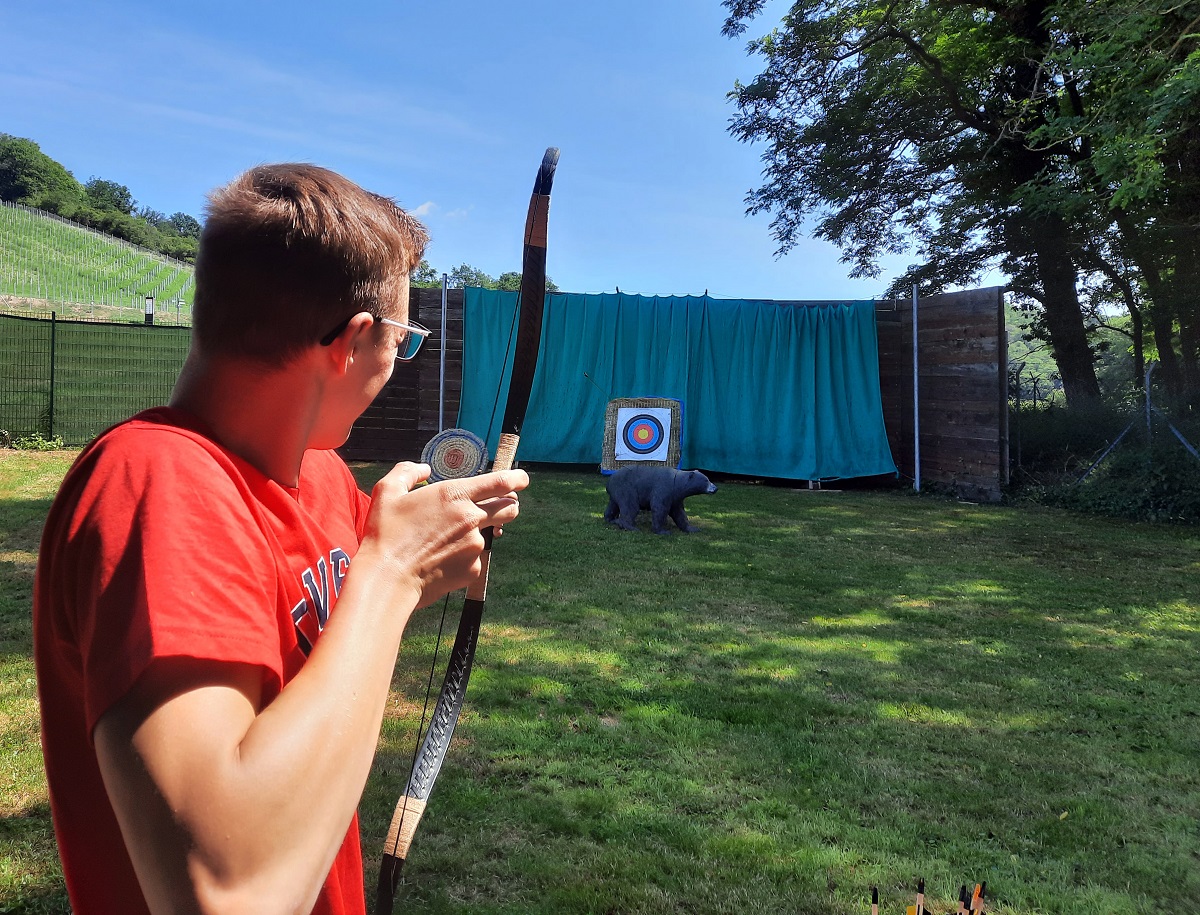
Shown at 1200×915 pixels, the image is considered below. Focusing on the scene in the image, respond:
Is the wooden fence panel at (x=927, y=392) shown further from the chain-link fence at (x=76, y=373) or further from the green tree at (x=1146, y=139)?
the chain-link fence at (x=76, y=373)

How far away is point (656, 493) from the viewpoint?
6449mm

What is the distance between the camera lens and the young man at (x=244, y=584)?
513 millimetres

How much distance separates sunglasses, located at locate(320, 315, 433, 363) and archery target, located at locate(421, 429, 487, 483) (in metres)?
2.32

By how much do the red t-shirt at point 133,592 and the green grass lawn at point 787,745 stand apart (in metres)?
1.38

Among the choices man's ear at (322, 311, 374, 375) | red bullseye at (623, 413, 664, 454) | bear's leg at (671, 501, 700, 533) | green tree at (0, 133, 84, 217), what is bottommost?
bear's leg at (671, 501, 700, 533)

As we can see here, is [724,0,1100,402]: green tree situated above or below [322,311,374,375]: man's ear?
above

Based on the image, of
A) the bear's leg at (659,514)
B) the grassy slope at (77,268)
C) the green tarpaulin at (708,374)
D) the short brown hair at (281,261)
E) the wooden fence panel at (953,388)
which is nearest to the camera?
the short brown hair at (281,261)

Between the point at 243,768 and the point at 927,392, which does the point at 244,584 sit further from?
the point at 927,392

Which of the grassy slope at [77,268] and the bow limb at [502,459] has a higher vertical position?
the grassy slope at [77,268]

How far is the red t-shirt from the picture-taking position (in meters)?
0.52

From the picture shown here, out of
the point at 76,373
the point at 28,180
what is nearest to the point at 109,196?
the point at 28,180

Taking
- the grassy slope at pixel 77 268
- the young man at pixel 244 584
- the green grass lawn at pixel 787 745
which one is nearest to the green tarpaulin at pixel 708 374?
the green grass lawn at pixel 787 745

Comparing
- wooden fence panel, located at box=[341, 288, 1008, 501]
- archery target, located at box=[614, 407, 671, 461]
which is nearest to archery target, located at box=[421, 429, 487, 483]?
wooden fence panel, located at box=[341, 288, 1008, 501]

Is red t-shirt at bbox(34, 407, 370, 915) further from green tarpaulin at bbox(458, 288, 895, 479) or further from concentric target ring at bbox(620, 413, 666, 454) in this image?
green tarpaulin at bbox(458, 288, 895, 479)
